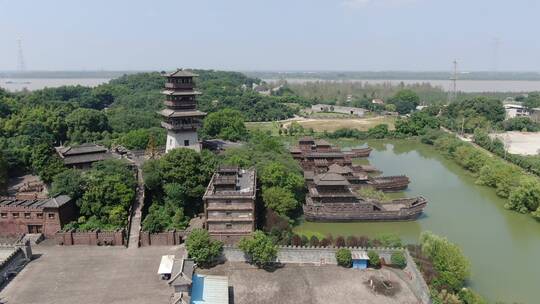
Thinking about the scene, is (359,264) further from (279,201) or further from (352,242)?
(279,201)

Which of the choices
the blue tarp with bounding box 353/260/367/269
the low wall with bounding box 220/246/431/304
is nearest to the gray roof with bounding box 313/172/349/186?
the low wall with bounding box 220/246/431/304

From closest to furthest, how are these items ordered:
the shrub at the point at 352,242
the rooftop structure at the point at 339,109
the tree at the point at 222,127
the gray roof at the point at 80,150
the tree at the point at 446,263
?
the tree at the point at 446,263, the shrub at the point at 352,242, the gray roof at the point at 80,150, the tree at the point at 222,127, the rooftop structure at the point at 339,109

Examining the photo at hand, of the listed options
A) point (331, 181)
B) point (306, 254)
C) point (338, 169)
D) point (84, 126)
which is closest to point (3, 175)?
point (84, 126)

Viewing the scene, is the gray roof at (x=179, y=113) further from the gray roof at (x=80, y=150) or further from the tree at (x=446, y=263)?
the tree at (x=446, y=263)

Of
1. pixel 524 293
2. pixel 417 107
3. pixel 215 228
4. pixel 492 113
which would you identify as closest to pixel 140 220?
pixel 215 228

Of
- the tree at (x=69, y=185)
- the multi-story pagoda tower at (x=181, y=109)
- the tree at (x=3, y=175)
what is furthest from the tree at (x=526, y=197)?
the tree at (x=3, y=175)

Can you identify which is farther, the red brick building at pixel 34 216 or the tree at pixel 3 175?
the tree at pixel 3 175
